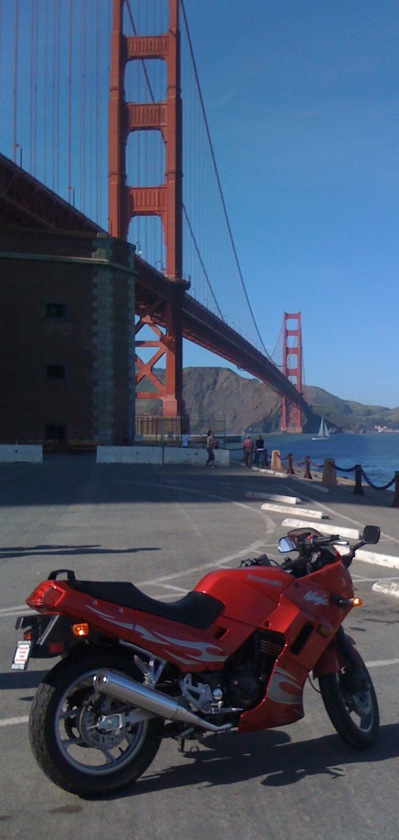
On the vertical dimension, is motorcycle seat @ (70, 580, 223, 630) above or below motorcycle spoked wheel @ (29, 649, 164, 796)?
above

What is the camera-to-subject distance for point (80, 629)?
340cm

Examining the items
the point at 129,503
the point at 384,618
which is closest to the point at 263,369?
the point at 129,503

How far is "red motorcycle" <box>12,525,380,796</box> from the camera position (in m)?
3.41

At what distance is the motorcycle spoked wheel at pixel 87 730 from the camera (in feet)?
11.0

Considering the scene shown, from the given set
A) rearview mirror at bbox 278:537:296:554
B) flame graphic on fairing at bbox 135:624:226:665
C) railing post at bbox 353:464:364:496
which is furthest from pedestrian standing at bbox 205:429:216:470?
flame graphic on fairing at bbox 135:624:226:665

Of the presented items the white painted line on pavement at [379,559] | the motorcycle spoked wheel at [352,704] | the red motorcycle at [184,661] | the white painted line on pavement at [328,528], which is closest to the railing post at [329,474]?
the white painted line on pavement at [328,528]

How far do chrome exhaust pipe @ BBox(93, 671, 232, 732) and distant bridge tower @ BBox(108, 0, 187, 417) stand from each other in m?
57.2

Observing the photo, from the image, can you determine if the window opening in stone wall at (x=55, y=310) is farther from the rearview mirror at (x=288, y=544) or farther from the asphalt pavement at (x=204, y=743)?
the rearview mirror at (x=288, y=544)

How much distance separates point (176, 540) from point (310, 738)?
7153 millimetres

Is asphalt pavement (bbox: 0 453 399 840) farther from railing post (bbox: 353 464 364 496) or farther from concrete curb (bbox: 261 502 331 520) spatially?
railing post (bbox: 353 464 364 496)

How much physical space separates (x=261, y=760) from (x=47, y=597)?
4.46 feet

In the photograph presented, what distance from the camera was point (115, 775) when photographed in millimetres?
3510

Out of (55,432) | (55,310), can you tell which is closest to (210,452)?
(55,432)

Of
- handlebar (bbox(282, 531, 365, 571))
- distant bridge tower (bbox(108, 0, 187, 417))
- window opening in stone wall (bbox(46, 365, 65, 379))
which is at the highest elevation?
distant bridge tower (bbox(108, 0, 187, 417))
